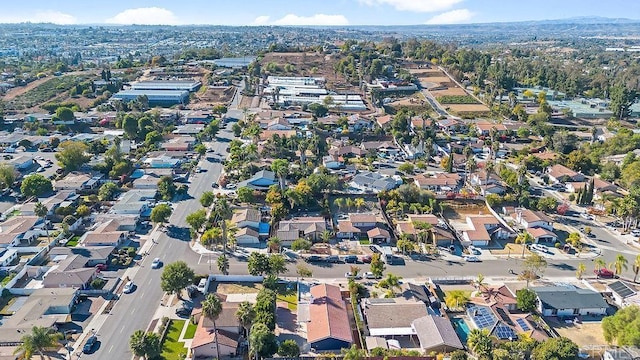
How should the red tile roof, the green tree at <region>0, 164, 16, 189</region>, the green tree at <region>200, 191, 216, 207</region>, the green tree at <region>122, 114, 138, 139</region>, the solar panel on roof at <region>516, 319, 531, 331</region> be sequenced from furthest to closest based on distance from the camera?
1. the green tree at <region>122, 114, 138, 139</region>
2. the green tree at <region>0, 164, 16, 189</region>
3. the green tree at <region>200, 191, 216, 207</region>
4. the solar panel on roof at <region>516, 319, 531, 331</region>
5. the red tile roof

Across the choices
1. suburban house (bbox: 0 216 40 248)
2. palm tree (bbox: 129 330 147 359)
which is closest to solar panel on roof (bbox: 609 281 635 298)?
palm tree (bbox: 129 330 147 359)

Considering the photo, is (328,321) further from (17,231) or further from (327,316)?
(17,231)

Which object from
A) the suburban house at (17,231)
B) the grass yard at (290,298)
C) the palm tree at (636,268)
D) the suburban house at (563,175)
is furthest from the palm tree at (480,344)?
the suburban house at (17,231)

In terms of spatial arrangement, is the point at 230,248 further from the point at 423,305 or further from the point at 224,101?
the point at 224,101

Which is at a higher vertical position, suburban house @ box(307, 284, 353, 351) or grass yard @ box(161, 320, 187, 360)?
suburban house @ box(307, 284, 353, 351)

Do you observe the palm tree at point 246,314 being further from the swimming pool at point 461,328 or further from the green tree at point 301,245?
the swimming pool at point 461,328

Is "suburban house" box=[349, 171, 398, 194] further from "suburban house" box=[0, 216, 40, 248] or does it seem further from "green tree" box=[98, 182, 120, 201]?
"suburban house" box=[0, 216, 40, 248]

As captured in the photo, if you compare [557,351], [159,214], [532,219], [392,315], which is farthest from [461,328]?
[159,214]
